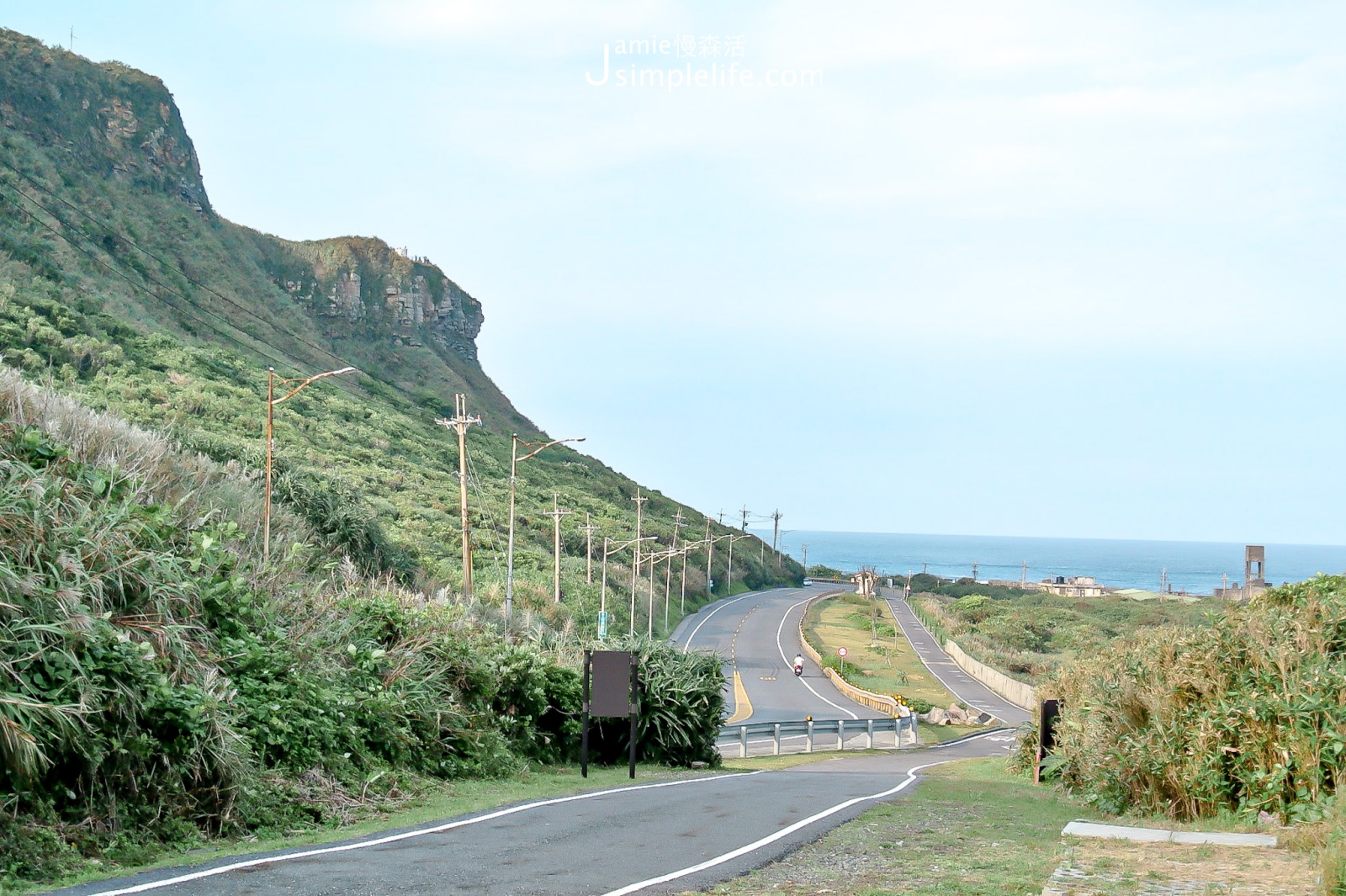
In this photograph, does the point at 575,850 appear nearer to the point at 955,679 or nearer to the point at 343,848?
the point at 343,848

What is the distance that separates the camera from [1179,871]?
920cm

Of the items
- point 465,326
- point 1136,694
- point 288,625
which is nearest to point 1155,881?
point 1136,694

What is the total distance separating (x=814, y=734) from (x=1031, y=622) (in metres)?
67.0

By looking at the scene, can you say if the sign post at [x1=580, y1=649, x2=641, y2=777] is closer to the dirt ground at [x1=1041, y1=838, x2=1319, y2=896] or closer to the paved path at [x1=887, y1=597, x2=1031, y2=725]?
the dirt ground at [x1=1041, y1=838, x2=1319, y2=896]

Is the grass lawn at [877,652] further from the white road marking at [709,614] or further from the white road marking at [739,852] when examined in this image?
the white road marking at [739,852]

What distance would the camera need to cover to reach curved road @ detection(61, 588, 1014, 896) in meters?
8.31

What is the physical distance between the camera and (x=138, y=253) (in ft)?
327

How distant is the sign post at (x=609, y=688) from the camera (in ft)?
61.0

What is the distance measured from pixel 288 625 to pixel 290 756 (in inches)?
121

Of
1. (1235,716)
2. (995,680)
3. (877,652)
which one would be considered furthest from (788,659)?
(1235,716)

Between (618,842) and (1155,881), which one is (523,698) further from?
(1155,881)

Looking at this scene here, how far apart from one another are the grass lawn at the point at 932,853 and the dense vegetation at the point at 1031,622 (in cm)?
5228

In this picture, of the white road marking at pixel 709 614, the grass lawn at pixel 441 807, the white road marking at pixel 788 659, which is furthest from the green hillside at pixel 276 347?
the white road marking at pixel 788 659

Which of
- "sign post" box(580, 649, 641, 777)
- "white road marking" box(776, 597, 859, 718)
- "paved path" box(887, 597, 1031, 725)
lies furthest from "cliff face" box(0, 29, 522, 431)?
"sign post" box(580, 649, 641, 777)
